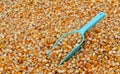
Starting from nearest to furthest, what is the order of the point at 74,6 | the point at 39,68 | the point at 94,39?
1. the point at 39,68
2. the point at 94,39
3. the point at 74,6

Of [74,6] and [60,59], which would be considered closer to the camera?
[60,59]

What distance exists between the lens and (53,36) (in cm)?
436

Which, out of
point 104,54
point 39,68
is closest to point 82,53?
point 104,54

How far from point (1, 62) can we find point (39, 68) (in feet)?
1.96

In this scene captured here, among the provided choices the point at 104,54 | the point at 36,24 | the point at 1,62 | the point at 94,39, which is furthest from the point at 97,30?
the point at 1,62

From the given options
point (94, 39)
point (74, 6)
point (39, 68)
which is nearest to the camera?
point (39, 68)

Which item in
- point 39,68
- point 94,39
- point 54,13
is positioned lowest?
point 39,68

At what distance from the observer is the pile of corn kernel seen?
384 centimetres

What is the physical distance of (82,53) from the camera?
3963 millimetres

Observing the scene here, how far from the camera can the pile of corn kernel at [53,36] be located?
12.6ft

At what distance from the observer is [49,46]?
13.7ft

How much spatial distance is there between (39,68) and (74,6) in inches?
66.4

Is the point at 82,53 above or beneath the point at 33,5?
beneath

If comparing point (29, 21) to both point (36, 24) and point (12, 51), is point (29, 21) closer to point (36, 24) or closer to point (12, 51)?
point (36, 24)
